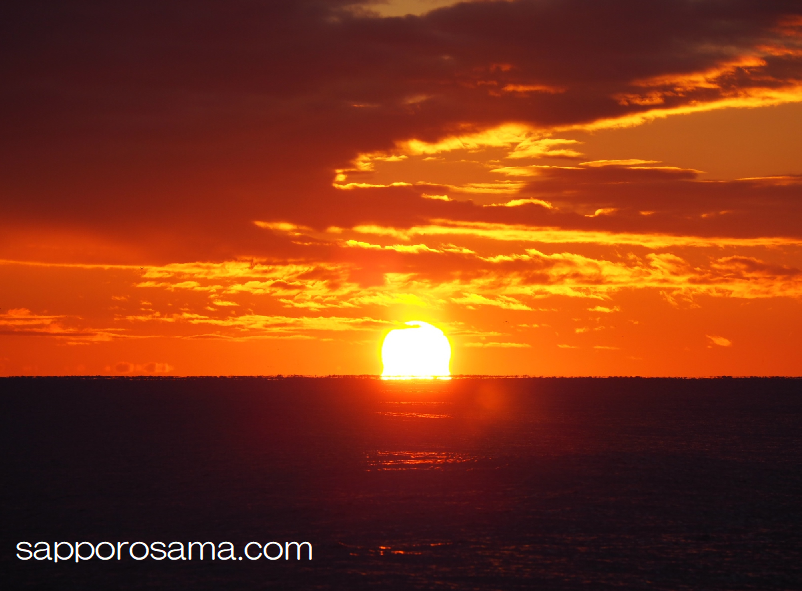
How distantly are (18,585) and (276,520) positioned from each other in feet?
51.8

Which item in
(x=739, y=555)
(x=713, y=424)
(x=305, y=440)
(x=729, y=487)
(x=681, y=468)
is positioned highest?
(x=713, y=424)

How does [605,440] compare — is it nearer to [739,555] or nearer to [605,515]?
[605,515]

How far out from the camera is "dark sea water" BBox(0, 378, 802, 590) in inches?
1451

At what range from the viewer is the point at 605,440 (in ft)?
335

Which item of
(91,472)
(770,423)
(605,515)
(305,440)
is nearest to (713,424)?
(770,423)

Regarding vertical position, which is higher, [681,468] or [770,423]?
[770,423]

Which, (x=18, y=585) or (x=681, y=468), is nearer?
(x=18, y=585)

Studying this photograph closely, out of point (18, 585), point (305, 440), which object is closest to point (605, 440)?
point (305, 440)

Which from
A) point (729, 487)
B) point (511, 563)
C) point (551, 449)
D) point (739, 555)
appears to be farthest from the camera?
point (551, 449)

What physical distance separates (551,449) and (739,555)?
159 ft

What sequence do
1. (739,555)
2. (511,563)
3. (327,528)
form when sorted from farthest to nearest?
(327,528) → (739,555) → (511,563)

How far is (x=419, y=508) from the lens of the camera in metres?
50.9

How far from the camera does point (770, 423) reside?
142375 millimetres

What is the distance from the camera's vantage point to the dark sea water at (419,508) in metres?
36.8
